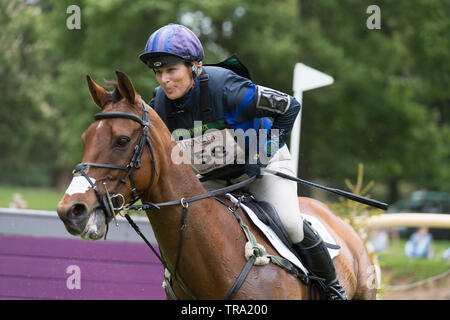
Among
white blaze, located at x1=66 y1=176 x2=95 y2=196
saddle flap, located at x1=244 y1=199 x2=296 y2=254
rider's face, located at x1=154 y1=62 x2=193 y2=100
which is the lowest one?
saddle flap, located at x1=244 y1=199 x2=296 y2=254

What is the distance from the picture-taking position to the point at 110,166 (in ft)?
9.98

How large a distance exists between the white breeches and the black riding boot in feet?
0.25

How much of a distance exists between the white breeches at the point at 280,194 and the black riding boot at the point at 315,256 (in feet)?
0.25

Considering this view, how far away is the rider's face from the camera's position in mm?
3588

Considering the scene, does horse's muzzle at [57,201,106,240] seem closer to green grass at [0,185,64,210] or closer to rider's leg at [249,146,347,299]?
rider's leg at [249,146,347,299]

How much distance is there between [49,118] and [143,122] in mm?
24132

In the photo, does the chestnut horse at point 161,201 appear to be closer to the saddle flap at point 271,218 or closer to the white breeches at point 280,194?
the saddle flap at point 271,218

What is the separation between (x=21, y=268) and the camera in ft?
18.5

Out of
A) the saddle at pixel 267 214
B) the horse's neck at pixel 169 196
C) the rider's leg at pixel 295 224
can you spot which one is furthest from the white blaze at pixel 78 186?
the rider's leg at pixel 295 224

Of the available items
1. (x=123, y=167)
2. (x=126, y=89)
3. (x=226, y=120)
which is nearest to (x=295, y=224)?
(x=226, y=120)

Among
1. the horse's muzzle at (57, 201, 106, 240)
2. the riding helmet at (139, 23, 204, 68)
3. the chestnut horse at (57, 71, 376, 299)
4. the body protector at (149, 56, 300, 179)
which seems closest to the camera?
the horse's muzzle at (57, 201, 106, 240)

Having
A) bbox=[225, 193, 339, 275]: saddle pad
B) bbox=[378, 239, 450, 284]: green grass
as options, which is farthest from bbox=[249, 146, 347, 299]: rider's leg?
bbox=[378, 239, 450, 284]: green grass
